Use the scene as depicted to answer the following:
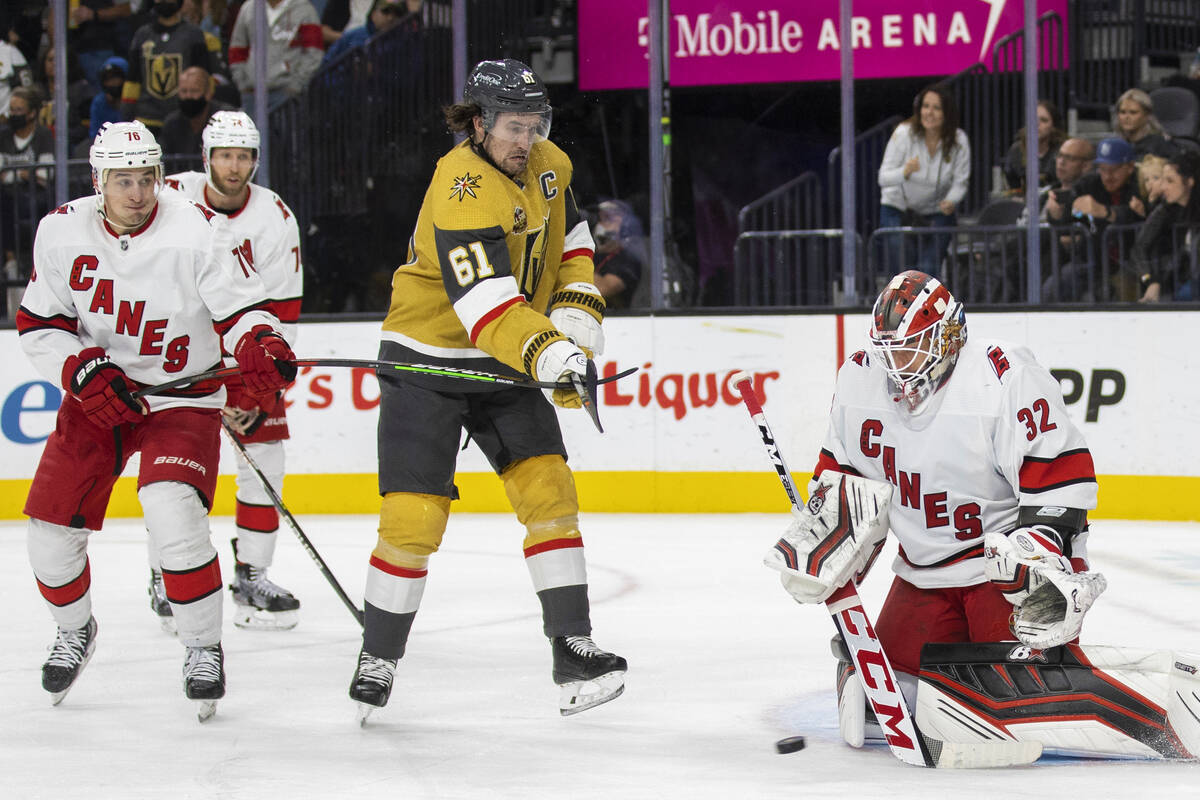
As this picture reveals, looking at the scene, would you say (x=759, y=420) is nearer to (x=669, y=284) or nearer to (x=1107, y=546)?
(x=1107, y=546)

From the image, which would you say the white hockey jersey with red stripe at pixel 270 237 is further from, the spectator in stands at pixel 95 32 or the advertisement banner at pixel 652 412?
the spectator in stands at pixel 95 32

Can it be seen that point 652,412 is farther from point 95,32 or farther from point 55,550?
point 95,32

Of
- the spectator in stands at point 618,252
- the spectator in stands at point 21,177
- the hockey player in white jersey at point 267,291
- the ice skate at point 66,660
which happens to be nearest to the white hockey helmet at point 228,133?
the hockey player in white jersey at point 267,291

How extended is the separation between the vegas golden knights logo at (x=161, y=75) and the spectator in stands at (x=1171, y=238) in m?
4.52

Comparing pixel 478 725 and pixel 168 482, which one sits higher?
pixel 168 482

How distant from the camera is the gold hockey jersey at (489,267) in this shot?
3145 mm

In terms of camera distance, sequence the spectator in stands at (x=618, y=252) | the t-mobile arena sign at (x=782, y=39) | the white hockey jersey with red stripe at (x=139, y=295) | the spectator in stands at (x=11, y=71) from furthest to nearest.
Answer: the t-mobile arena sign at (x=782, y=39)
the spectator in stands at (x=11, y=71)
the spectator in stands at (x=618, y=252)
the white hockey jersey with red stripe at (x=139, y=295)

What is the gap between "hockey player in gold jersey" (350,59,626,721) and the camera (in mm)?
3166

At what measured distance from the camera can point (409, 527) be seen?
3.29 metres

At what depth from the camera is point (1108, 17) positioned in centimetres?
835

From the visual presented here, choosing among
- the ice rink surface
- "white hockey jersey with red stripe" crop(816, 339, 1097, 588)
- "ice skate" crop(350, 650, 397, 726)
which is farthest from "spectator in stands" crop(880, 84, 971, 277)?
"ice skate" crop(350, 650, 397, 726)

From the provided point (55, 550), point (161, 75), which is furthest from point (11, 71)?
point (55, 550)

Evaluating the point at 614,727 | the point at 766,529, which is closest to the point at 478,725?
the point at 614,727

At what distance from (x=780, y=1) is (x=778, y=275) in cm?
210
